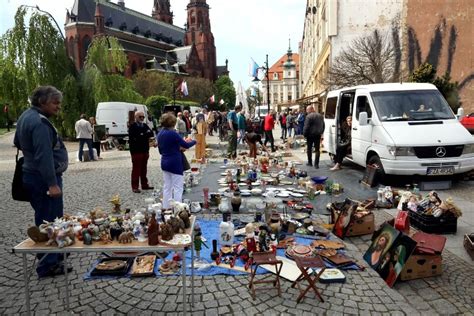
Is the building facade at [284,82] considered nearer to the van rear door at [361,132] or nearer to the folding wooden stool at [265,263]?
the van rear door at [361,132]

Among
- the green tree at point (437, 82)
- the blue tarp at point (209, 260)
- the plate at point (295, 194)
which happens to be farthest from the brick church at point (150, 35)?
the blue tarp at point (209, 260)

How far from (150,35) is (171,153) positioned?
296 feet

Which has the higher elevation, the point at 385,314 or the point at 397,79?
the point at 397,79

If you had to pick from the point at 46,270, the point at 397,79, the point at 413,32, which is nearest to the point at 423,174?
the point at 46,270

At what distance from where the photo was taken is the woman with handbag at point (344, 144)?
10508 millimetres

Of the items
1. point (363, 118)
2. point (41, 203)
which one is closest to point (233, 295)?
point (41, 203)

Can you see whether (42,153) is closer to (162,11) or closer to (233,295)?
(233,295)

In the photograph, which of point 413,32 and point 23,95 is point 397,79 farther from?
point 23,95

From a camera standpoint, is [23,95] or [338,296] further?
[23,95]

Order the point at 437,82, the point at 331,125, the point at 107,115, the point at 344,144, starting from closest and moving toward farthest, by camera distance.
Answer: the point at 344,144 → the point at 331,125 → the point at 107,115 → the point at 437,82

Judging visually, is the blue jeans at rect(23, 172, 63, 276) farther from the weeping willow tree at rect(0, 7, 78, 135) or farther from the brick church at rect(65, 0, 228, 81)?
the brick church at rect(65, 0, 228, 81)

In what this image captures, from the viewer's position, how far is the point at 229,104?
92875mm

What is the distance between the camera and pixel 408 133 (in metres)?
7.84

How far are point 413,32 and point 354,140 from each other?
23.6 m
